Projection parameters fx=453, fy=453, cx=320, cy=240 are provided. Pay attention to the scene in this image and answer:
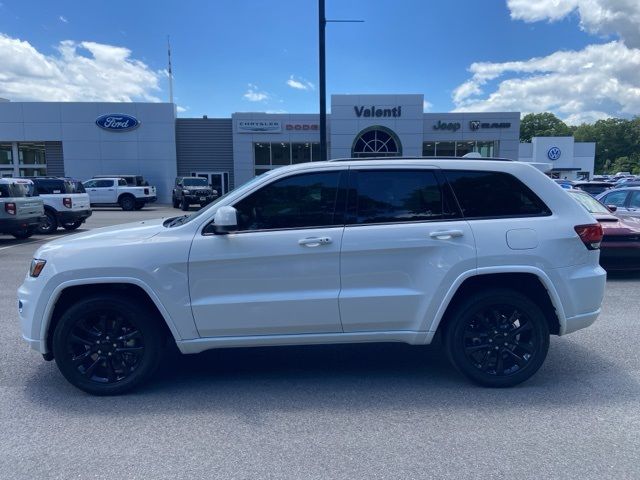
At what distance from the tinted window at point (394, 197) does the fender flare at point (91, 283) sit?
5.61 feet

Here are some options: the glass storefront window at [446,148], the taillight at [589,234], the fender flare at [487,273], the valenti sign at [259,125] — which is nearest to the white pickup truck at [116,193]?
the valenti sign at [259,125]

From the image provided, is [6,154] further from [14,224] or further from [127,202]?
[14,224]

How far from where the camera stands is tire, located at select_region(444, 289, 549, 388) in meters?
3.84

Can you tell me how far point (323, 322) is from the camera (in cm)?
376

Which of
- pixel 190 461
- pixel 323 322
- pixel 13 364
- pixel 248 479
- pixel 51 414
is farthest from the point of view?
pixel 13 364

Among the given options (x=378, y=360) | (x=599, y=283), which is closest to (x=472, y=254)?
(x=599, y=283)

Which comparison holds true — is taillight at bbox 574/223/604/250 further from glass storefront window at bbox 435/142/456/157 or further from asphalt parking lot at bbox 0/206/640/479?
glass storefront window at bbox 435/142/456/157

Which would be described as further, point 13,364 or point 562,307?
point 13,364

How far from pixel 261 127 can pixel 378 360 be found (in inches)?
1160

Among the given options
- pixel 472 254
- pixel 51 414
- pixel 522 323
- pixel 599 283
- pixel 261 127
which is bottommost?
pixel 51 414

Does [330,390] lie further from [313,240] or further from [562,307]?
[562,307]

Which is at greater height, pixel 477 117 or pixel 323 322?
pixel 477 117

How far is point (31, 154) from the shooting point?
107 ft

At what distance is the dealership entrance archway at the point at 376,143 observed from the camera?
31.0 m
